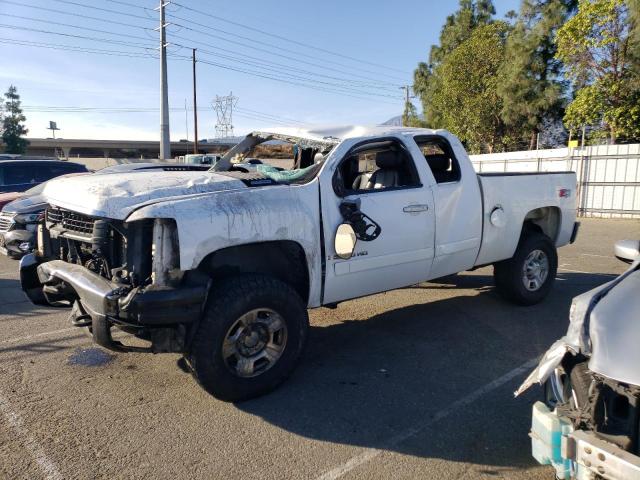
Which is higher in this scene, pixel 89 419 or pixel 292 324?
pixel 292 324

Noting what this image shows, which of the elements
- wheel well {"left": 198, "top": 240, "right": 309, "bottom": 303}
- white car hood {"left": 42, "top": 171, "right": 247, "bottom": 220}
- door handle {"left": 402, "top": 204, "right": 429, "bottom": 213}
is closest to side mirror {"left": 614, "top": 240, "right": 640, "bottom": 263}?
door handle {"left": 402, "top": 204, "right": 429, "bottom": 213}

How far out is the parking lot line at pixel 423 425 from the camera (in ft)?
9.52

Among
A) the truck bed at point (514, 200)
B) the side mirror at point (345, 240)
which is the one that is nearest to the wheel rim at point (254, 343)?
Answer: the side mirror at point (345, 240)

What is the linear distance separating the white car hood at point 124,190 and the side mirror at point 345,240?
0.86m

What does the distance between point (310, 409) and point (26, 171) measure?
36.4ft

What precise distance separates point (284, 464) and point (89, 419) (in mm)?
1454

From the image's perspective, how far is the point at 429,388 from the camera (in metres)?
3.89

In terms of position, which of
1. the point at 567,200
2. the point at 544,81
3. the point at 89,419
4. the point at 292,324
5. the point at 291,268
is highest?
the point at 544,81

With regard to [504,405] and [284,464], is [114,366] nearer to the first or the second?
[284,464]

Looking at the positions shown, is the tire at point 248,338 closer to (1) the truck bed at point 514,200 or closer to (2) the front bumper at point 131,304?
(2) the front bumper at point 131,304

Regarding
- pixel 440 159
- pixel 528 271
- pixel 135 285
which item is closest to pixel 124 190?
pixel 135 285

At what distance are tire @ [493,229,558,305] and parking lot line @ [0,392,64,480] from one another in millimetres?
4770

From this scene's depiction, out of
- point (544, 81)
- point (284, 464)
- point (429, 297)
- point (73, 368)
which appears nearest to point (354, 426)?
point (284, 464)

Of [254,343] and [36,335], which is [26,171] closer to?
[36,335]
